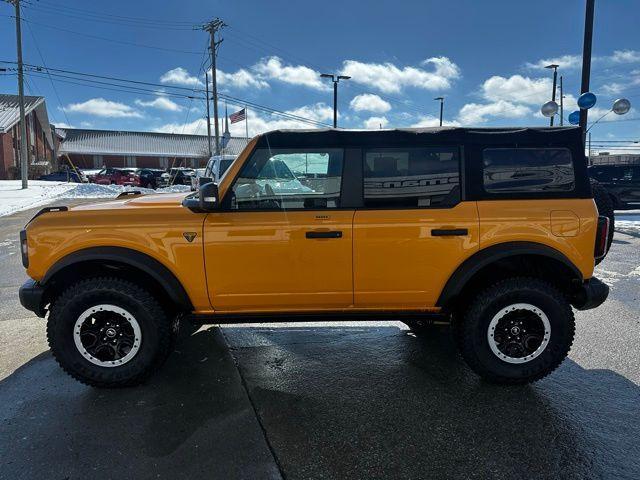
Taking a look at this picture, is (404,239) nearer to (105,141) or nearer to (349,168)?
(349,168)

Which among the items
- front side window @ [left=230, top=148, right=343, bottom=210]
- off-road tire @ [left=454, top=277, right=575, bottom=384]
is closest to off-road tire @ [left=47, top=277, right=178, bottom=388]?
front side window @ [left=230, top=148, right=343, bottom=210]

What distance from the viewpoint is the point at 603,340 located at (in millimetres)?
4312

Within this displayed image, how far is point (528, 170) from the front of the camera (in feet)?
11.3

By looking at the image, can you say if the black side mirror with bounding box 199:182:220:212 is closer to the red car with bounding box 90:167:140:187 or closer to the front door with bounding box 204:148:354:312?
the front door with bounding box 204:148:354:312

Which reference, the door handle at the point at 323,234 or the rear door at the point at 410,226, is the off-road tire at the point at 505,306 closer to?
the rear door at the point at 410,226

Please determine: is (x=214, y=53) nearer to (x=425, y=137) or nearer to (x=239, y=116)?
(x=239, y=116)

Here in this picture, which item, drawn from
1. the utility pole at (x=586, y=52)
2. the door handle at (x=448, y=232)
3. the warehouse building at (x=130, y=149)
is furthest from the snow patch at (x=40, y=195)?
the warehouse building at (x=130, y=149)

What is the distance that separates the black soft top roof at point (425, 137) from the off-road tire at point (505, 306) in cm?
106

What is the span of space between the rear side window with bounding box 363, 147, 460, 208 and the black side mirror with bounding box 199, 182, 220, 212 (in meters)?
1.08

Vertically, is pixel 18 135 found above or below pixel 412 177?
above

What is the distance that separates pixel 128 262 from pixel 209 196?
765 mm

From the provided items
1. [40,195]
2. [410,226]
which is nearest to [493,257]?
[410,226]

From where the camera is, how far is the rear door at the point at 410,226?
3332 millimetres

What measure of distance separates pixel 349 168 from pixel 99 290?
202 centimetres
